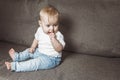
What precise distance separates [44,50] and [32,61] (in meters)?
0.13

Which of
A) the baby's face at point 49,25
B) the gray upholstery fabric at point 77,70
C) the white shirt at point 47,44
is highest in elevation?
the baby's face at point 49,25

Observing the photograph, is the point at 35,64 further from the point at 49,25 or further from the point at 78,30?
the point at 78,30

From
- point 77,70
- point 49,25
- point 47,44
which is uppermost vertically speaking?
point 49,25

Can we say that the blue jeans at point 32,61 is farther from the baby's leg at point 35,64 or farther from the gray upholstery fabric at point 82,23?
the gray upholstery fabric at point 82,23

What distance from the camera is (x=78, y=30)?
172cm

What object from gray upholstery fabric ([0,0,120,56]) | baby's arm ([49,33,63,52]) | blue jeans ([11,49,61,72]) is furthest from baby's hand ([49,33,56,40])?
gray upholstery fabric ([0,0,120,56])

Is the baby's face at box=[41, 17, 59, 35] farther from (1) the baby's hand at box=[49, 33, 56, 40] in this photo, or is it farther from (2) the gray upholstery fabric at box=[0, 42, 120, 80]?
(2) the gray upholstery fabric at box=[0, 42, 120, 80]

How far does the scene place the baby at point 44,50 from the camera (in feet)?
4.73

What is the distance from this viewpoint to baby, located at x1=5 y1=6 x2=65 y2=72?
56.8 inches

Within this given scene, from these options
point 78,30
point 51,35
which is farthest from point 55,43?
point 78,30

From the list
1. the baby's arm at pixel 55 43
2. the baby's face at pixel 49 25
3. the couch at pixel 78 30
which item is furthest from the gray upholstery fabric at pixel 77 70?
the baby's face at pixel 49 25

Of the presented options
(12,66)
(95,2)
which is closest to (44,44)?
(12,66)

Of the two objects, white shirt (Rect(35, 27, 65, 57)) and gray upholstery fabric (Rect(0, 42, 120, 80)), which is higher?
white shirt (Rect(35, 27, 65, 57))

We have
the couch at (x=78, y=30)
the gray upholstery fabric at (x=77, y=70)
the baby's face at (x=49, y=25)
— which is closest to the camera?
the gray upholstery fabric at (x=77, y=70)
